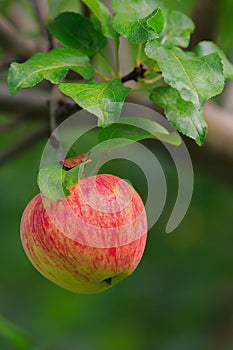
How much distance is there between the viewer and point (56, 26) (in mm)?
988

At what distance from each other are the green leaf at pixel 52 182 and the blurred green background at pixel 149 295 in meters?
1.69

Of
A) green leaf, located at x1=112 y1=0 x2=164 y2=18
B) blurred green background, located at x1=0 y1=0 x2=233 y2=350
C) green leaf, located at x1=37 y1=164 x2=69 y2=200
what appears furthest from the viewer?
blurred green background, located at x1=0 y1=0 x2=233 y2=350

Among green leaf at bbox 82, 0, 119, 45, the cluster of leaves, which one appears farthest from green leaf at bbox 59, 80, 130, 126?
green leaf at bbox 82, 0, 119, 45

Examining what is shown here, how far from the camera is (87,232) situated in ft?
2.70

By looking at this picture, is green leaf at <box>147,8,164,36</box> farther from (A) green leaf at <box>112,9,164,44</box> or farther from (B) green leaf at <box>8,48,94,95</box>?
(B) green leaf at <box>8,48,94,95</box>

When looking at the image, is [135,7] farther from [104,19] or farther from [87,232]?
[87,232]

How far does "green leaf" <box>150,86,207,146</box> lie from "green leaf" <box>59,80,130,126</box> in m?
0.05

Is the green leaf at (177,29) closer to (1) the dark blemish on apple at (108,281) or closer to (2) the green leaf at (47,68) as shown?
(2) the green leaf at (47,68)

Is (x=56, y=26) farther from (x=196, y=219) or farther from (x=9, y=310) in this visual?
(x=9, y=310)

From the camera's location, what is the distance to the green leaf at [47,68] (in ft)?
2.79

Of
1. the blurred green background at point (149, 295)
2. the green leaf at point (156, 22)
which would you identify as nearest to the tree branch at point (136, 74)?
the green leaf at point (156, 22)

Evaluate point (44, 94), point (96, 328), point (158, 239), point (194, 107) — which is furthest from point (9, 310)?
point (194, 107)

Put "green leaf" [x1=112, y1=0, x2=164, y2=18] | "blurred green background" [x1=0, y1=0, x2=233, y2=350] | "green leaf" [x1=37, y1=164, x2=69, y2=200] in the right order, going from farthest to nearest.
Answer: "blurred green background" [x1=0, y1=0, x2=233, y2=350] < "green leaf" [x1=112, y1=0, x2=164, y2=18] < "green leaf" [x1=37, y1=164, x2=69, y2=200]

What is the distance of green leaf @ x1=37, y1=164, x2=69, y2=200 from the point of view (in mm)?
799
